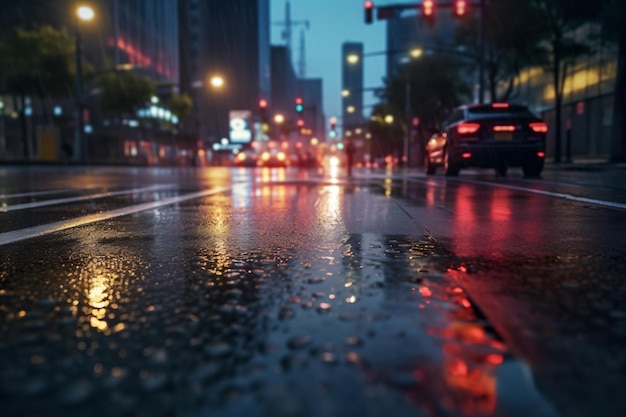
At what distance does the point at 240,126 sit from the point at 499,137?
250 ft

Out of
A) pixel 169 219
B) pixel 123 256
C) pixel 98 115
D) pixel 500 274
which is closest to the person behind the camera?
pixel 500 274

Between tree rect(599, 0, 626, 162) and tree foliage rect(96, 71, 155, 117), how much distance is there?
36128 millimetres

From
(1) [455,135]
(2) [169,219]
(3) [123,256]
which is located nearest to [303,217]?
(2) [169,219]

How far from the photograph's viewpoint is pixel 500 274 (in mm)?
2564

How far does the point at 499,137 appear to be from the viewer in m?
12.3

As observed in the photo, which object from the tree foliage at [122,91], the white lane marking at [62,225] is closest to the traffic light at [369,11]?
the white lane marking at [62,225]

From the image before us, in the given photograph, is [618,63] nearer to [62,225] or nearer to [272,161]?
[62,225]

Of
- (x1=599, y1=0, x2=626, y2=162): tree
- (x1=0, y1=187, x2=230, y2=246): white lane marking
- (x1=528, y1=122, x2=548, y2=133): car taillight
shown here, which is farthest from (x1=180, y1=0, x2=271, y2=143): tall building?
(x1=0, y1=187, x2=230, y2=246): white lane marking

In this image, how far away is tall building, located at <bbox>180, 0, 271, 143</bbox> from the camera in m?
87.8

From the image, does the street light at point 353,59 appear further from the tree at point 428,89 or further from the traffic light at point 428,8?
the tree at point 428,89

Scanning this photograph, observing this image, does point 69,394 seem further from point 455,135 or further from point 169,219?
point 455,135

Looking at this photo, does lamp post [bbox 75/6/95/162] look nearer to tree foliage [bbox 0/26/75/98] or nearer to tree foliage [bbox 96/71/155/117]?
tree foliage [bbox 0/26/75/98]

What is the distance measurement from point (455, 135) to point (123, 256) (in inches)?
434

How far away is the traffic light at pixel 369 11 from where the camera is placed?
19875mm
